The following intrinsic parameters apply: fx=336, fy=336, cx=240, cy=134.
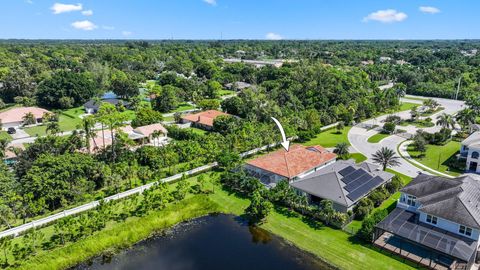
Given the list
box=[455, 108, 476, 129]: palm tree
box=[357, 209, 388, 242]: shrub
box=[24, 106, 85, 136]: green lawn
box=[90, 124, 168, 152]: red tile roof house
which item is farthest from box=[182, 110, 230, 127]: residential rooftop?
box=[455, 108, 476, 129]: palm tree

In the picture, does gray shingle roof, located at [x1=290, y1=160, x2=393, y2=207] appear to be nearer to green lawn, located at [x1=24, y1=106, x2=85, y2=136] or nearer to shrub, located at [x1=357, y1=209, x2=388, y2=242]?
A: shrub, located at [x1=357, y1=209, x2=388, y2=242]

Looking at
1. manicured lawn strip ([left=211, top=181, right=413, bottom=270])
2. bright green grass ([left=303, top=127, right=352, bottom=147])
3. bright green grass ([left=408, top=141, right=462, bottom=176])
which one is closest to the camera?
manicured lawn strip ([left=211, top=181, right=413, bottom=270])

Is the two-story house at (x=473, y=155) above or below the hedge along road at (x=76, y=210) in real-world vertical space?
above

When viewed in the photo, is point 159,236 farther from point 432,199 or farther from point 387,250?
point 432,199

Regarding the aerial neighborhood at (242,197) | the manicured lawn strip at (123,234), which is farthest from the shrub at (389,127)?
the manicured lawn strip at (123,234)

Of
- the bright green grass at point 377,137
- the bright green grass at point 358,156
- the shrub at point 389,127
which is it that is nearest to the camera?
the bright green grass at point 358,156

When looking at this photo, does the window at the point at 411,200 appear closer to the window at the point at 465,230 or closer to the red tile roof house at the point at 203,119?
the window at the point at 465,230

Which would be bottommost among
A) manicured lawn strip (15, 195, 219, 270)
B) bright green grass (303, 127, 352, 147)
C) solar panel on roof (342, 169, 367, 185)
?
manicured lawn strip (15, 195, 219, 270)
